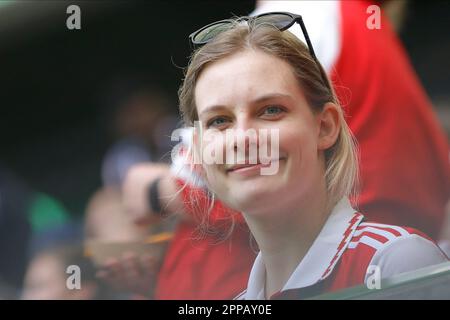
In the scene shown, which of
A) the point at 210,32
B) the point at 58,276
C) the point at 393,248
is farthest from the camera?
the point at 58,276

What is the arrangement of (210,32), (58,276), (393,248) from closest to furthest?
1. (393,248)
2. (210,32)
3. (58,276)

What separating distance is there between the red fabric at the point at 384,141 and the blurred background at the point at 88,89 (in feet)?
0.20

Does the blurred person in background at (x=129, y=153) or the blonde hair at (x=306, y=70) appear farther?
the blurred person in background at (x=129, y=153)

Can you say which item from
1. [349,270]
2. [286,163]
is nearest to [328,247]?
[349,270]

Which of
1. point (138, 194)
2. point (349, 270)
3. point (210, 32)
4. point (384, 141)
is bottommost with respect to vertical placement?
point (349, 270)

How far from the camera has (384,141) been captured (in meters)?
2.29

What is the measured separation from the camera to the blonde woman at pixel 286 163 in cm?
222

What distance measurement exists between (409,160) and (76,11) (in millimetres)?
1153

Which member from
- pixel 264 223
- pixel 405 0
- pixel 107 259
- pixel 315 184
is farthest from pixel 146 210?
pixel 405 0

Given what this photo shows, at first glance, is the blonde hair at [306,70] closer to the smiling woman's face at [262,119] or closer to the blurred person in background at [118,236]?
the smiling woman's face at [262,119]

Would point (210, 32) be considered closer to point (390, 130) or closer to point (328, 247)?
point (390, 130)

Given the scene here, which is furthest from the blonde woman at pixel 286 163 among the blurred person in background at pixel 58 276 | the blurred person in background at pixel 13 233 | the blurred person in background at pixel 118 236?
the blurred person in background at pixel 13 233

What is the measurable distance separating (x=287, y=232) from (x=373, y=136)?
1.29 ft

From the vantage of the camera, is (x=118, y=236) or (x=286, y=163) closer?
(x=286, y=163)
